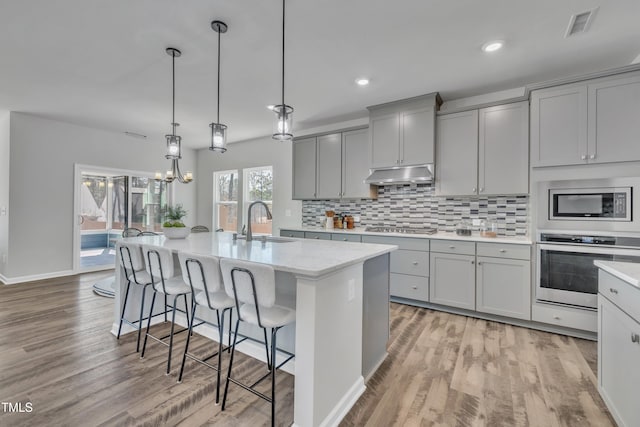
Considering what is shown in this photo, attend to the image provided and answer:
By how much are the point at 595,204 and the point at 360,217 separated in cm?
273

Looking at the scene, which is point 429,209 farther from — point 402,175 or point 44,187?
point 44,187

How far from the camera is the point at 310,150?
4.82m

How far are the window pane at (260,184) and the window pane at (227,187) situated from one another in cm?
42

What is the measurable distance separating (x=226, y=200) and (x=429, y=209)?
172 inches

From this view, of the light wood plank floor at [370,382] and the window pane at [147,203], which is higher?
the window pane at [147,203]

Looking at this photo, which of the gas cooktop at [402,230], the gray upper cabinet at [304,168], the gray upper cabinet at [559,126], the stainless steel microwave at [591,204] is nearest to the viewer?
the stainless steel microwave at [591,204]

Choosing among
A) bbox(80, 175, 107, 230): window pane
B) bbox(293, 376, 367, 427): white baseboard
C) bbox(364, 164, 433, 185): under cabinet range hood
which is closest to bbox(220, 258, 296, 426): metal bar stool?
bbox(293, 376, 367, 427): white baseboard

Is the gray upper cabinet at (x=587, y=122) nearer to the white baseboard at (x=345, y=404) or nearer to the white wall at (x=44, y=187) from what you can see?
the white baseboard at (x=345, y=404)

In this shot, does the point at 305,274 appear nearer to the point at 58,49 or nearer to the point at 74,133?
the point at 58,49

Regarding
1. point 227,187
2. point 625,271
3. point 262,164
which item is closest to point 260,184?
point 262,164

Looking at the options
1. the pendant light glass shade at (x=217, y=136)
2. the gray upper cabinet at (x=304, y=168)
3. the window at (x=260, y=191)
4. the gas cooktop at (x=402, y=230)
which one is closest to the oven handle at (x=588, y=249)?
the gas cooktop at (x=402, y=230)

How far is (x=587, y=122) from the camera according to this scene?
8.96ft

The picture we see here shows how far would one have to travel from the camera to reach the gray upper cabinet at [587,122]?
257 cm

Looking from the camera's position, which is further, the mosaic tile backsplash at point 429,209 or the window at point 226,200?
the window at point 226,200
